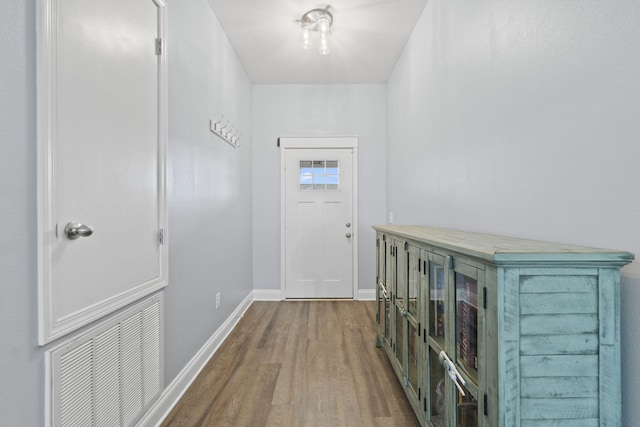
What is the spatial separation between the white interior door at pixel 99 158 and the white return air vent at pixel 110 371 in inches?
3.3

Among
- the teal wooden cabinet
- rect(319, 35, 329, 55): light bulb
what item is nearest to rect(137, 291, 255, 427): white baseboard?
the teal wooden cabinet

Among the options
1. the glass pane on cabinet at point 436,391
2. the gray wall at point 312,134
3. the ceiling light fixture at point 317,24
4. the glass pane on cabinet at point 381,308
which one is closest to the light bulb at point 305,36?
the ceiling light fixture at point 317,24

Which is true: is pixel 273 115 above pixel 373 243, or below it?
above

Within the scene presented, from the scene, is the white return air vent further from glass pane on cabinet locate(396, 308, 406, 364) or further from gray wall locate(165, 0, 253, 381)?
glass pane on cabinet locate(396, 308, 406, 364)

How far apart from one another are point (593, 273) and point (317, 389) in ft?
5.61

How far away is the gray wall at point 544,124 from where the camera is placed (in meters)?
0.89

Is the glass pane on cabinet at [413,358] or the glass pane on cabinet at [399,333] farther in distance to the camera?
the glass pane on cabinet at [399,333]

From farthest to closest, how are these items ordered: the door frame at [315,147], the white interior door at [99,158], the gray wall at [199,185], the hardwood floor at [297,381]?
the door frame at [315,147] < the gray wall at [199,185] < the hardwood floor at [297,381] < the white interior door at [99,158]

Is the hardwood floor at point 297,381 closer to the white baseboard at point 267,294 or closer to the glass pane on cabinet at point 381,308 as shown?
the glass pane on cabinet at point 381,308

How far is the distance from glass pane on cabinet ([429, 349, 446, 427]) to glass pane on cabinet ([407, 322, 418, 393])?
20 centimetres

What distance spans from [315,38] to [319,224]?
211cm

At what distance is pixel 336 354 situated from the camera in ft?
8.18

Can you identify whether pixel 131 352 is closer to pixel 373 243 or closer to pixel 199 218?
pixel 199 218

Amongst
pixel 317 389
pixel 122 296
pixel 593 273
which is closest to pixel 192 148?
pixel 122 296
